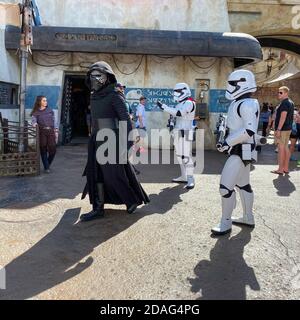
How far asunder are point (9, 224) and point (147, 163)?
17.0 ft

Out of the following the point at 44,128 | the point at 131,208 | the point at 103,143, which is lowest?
the point at 131,208

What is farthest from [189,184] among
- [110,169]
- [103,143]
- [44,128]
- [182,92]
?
[44,128]

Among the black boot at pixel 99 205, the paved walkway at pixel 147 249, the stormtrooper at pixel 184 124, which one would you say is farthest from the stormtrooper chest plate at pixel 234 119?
the stormtrooper at pixel 184 124

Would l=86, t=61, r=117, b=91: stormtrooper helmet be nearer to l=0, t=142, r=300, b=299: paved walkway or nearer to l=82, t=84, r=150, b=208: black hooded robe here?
l=82, t=84, r=150, b=208: black hooded robe

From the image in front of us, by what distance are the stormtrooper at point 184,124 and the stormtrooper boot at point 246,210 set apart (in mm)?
1991

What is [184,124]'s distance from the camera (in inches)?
266

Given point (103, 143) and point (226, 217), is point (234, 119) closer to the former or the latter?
point (226, 217)

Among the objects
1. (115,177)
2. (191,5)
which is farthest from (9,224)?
(191,5)

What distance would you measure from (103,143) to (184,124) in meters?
2.29

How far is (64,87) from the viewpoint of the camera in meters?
11.6

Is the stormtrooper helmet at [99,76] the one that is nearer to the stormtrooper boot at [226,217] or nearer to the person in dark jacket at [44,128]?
the stormtrooper boot at [226,217]

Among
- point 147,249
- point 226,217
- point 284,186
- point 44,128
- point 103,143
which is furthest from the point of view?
point 44,128

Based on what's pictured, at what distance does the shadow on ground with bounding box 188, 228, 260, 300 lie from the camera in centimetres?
310
